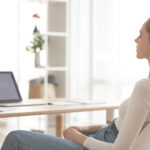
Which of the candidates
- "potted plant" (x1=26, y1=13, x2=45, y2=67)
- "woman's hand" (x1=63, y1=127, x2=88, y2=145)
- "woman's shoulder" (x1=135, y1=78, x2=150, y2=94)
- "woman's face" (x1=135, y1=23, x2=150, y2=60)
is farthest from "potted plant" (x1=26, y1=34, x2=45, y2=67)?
"woman's shoulder" (x1=135, y1=78, x2=150, y2=94)

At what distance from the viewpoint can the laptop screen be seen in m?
2.71

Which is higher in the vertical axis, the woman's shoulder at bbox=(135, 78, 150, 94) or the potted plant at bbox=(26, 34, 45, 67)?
the potted plant at bbox=(26, 34, 45, 67)

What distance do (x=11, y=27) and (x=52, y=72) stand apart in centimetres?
86

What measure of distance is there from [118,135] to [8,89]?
1296mm

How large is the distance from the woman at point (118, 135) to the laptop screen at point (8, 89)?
0.88 m

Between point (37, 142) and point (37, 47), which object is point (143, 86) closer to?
point (37, 142)

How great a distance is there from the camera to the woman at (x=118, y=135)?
1597 mm

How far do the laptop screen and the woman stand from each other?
88cm

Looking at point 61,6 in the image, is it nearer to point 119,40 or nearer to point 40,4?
point 40,4

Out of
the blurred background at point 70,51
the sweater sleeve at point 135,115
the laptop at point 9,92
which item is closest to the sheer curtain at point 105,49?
the blurred background at point 70,51

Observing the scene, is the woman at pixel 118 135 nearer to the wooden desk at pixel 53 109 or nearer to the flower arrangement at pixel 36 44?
the wooden desk at pixel 53 109

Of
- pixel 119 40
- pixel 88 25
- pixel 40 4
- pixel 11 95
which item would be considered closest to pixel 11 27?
pixel 40 4

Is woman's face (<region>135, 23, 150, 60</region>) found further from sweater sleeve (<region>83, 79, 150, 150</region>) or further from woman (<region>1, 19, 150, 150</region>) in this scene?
sweater sleeve (<region>83, 79, 150, 150</region>)

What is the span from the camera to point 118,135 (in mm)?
1643
